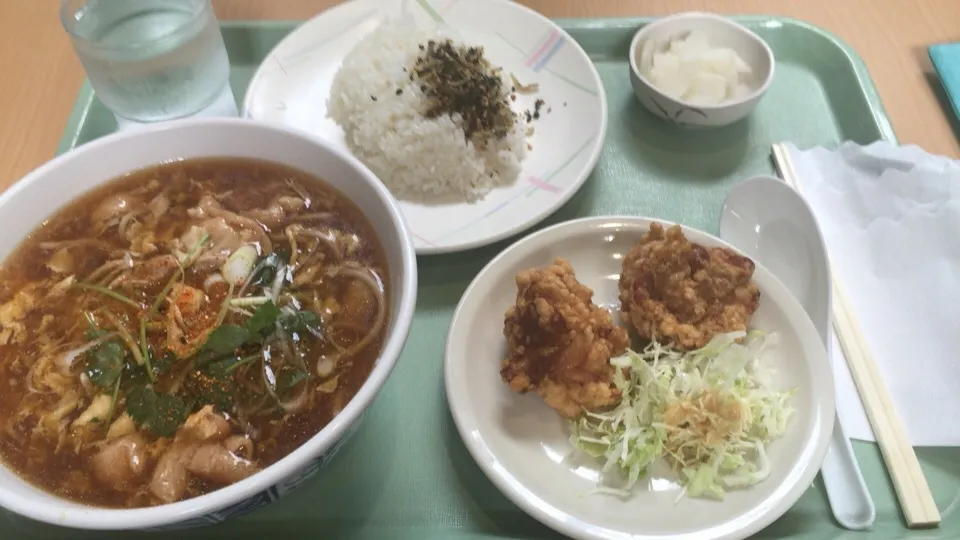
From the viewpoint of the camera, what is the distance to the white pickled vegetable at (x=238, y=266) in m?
0.99

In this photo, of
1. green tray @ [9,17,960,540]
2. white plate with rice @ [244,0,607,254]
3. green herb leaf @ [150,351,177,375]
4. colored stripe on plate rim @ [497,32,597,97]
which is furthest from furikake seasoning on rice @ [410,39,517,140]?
green herb leaf @ [150,351,177,375]

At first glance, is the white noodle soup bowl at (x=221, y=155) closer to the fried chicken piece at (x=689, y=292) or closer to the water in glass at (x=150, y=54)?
the water in glass at (x=150, y=54)

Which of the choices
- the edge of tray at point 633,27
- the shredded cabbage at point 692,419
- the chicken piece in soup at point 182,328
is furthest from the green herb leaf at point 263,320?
the edge of tray at point 633,27

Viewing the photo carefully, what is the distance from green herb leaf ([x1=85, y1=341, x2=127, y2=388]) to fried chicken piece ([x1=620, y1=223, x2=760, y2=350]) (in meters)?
0.83

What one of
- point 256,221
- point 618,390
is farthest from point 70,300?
point 618,390

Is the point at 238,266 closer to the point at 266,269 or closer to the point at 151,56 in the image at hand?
the point at 266,269

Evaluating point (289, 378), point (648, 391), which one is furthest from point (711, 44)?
point (289, 378)

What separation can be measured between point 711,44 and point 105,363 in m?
1.48

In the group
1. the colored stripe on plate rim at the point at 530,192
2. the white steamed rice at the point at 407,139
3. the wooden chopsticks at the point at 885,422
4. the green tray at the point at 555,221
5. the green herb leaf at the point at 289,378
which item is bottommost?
the wooden chopsticks at the point at 885,422

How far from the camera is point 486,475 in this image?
1.02m

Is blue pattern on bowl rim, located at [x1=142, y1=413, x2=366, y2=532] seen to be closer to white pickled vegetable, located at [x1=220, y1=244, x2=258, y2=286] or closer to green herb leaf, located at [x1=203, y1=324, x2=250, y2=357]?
green herb leaf, located at [x1=203, y1=324, x2=250, y2=357]

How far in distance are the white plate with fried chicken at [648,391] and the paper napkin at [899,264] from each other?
14cm

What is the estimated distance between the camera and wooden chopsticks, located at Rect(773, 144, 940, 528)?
3.44 feet

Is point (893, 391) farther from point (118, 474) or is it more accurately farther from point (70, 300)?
point (70, 300)
